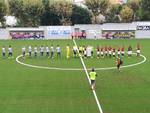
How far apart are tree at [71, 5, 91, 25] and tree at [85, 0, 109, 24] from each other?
174 centimetres

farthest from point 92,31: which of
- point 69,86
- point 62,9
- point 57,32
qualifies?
point 69,86

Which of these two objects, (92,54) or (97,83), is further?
(92,54)

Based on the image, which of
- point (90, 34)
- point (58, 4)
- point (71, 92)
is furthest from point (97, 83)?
point (58, 4)

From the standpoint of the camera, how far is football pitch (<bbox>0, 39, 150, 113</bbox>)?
30.2 metres

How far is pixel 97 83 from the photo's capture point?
38094 mm

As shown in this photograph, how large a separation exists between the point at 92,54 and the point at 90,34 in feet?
81.4

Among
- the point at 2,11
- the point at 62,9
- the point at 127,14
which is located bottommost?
the point at 127,14

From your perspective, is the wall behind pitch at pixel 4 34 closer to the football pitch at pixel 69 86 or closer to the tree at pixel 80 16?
the football pitch at pixel 69 86

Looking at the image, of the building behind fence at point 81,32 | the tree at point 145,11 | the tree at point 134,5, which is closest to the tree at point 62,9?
the tree at point 134,5

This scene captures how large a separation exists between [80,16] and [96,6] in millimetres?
4359

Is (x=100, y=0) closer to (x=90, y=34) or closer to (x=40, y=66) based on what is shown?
(x=90, y=34)

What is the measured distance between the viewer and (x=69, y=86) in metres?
36.7

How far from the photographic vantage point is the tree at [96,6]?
102 meters

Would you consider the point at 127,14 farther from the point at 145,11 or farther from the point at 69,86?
the point at 69,86
